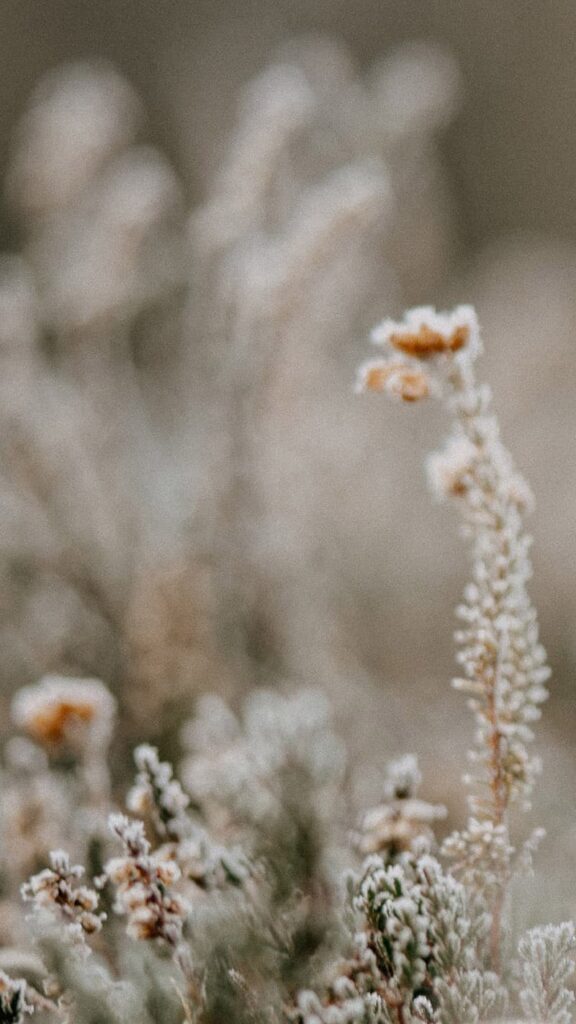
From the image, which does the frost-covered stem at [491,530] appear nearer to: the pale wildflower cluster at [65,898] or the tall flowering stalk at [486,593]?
the tall flowering stalk at [486,593]

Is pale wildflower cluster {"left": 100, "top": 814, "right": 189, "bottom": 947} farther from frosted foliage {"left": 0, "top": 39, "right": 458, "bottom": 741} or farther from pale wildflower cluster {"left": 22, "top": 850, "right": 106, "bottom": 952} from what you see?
frosted foliage {"left": 0, "top": 39, "right": 458, "bottom": 741}

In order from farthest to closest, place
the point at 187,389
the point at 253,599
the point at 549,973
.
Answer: the point at 187,389 < the point at 253,599 < the point at 549,973

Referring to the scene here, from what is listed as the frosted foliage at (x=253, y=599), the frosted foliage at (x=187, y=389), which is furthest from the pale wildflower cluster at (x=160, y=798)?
the frosted foliage at (x=187, y=389)

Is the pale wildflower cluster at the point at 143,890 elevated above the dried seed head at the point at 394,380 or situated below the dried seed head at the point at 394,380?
below

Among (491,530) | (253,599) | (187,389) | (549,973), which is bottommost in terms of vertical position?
(549,973)

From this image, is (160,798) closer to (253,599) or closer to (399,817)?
(399,817)

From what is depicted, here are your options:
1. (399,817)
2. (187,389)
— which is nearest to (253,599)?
(187,389)

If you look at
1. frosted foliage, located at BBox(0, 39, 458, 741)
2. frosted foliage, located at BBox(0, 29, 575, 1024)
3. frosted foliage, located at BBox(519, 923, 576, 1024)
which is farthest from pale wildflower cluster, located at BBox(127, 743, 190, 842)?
frosted foliage, located at BBox(0, 39, 458, 741)

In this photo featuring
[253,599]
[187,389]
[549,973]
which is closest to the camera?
[549,973]
